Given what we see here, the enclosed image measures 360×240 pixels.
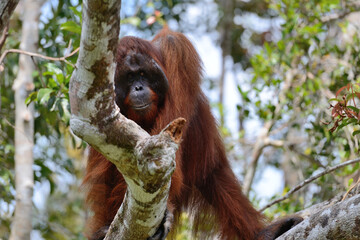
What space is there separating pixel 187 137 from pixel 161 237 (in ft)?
5.92

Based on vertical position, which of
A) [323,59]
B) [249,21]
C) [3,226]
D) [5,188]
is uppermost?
[249,21]

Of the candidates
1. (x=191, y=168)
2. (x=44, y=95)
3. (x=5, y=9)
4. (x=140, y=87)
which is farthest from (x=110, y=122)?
(x=191, y=168)

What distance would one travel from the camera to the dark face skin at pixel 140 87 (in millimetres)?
4688

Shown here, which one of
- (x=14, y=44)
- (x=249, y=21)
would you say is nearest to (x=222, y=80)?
Result: (x=249, y=21)

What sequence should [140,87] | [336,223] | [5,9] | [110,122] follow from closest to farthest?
[110,122] < [336,223] < [5,9] < [140,87]

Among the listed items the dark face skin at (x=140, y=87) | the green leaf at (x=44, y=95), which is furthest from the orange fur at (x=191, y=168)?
the green leaf at (x=44, y=95)

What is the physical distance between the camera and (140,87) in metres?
4.74

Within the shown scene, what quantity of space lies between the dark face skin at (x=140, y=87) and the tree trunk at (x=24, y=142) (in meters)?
1.43

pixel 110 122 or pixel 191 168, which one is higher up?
pixel 110 122

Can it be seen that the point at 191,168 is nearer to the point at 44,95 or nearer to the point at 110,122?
the point at 44,95

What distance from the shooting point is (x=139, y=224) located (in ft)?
10.7

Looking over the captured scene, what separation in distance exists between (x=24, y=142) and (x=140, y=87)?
2.00 metres

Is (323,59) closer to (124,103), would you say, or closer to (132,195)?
(124,103)

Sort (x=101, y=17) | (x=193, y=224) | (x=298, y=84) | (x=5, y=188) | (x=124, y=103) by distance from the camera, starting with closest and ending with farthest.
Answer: (x=101, y=17), (x=124, y=103), (x=193, y=224), (x=5, y=188), (x=298, y=84)
